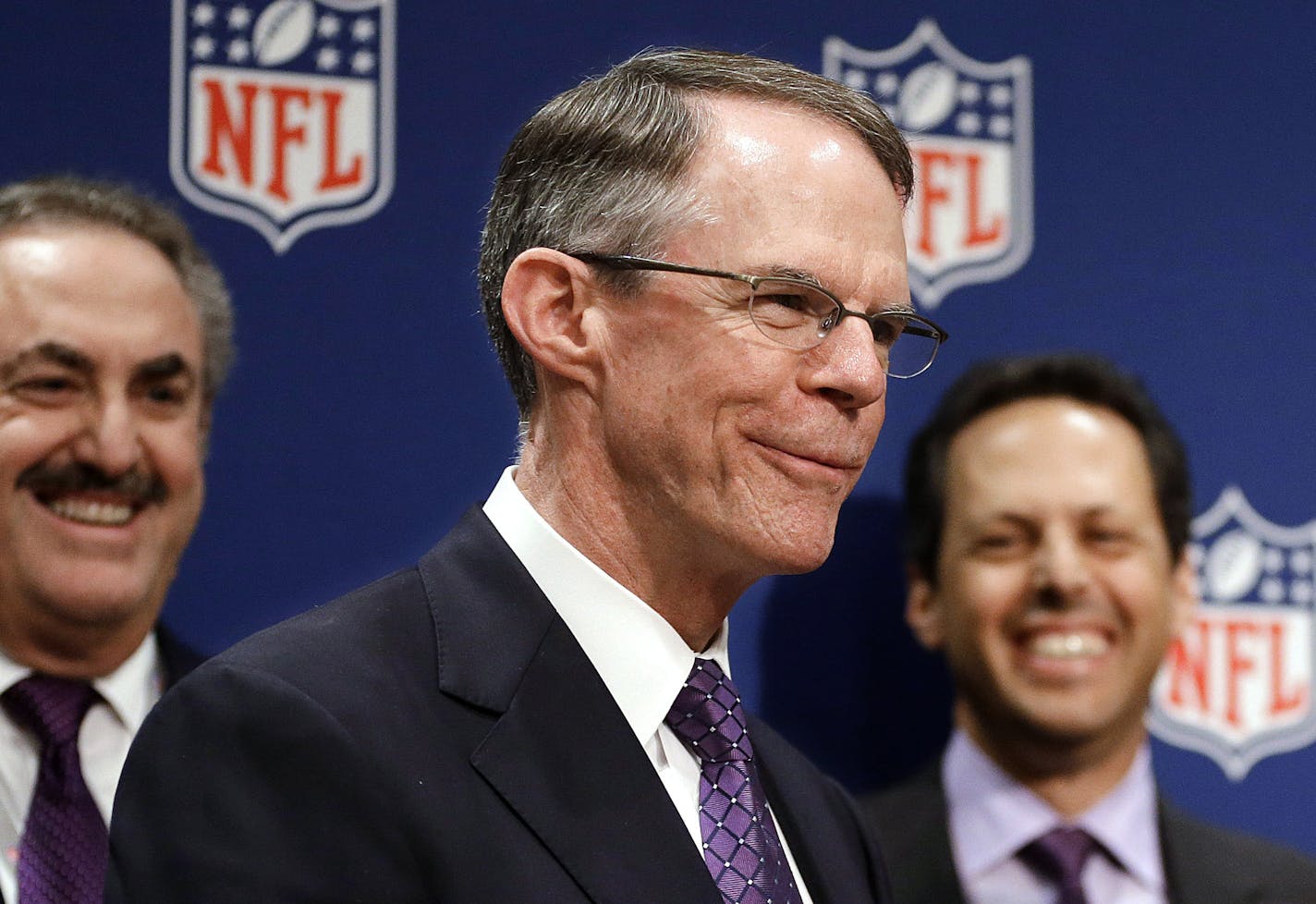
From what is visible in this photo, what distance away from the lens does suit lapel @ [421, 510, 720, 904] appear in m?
1.01

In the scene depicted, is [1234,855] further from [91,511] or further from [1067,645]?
[91,511]

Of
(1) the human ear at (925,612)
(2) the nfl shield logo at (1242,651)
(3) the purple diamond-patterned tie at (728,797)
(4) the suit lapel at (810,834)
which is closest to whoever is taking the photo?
(3) the purple diamond-patterned tie at (728,797)

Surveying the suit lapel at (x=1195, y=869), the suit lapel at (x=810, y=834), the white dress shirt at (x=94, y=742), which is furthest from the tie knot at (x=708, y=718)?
the suit lapel at (x=1195, y=869)

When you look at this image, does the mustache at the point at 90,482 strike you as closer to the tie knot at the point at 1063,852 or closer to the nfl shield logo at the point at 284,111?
the nfl shield logo at the point at 284,111

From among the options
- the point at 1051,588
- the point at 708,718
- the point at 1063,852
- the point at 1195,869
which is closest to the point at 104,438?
the point at 708,718

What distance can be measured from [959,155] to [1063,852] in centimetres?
93

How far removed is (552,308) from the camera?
121 centimetres

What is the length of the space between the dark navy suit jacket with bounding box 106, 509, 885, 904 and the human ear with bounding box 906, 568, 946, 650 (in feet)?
3.56

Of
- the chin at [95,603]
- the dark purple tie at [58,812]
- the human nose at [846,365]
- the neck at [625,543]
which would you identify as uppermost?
the human nose at [846,365]

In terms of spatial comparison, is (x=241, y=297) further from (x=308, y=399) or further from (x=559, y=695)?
(x=559, y=695)

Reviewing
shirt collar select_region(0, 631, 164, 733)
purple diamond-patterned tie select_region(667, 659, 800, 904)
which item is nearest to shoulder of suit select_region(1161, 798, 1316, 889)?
purple diamond-patterned tie select_region(667, 659, 800, 904)

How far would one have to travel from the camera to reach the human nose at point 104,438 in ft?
5.60

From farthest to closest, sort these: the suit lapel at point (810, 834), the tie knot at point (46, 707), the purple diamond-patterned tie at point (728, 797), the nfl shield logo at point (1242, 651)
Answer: the nfl shield logo at point (1242, 651), the tie knot at point (46, 707), the suit lapel at point (810, 834), the purple diamond-patterned tie at point (728, 797)

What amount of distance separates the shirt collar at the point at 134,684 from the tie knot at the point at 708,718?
2.62ft
